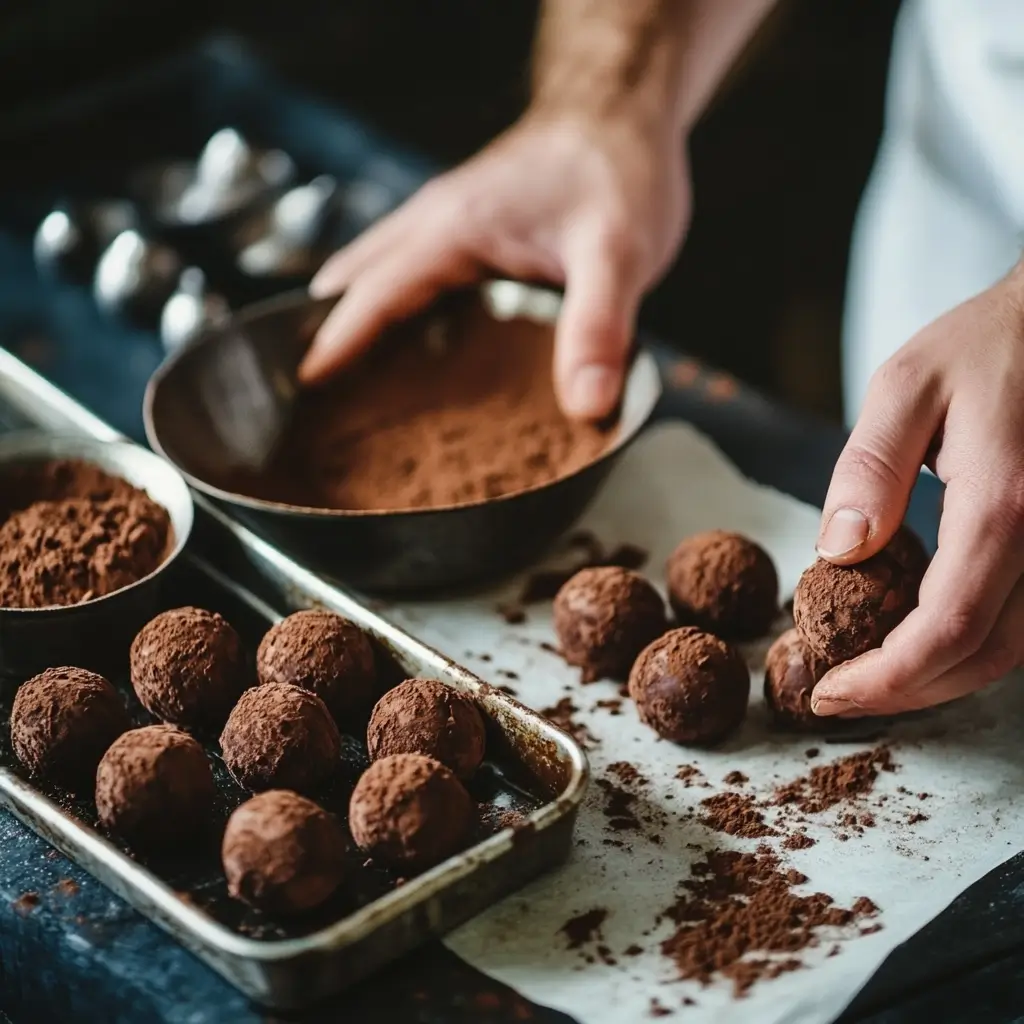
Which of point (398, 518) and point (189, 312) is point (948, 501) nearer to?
point (398, 518)

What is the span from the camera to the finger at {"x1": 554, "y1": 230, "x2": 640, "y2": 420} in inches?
60.3

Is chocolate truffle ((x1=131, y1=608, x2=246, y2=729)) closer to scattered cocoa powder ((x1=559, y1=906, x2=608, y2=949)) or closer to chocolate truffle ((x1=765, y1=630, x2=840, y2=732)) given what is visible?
scattered cocoa powder ((x1=559, y1=906, x2=608, y2=949))

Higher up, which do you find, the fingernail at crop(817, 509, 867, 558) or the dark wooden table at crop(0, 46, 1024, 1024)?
the fingernail at crop(817, 509, 867, 558)

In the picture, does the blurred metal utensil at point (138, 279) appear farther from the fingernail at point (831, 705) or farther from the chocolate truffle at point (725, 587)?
the fingernail at point (831, 705)

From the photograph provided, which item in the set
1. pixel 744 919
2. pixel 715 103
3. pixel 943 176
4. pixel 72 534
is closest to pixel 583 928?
pixel 744 919

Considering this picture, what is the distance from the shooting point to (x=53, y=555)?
1312mm

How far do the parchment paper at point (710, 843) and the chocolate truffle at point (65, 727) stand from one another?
0.33 m

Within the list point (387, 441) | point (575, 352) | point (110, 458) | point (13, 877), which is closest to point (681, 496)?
point (575, 352)

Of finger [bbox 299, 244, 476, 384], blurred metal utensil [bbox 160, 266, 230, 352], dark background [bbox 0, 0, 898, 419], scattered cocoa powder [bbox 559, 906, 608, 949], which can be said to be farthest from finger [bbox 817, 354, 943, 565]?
dark background [bbox 0, 0, 898, 419]

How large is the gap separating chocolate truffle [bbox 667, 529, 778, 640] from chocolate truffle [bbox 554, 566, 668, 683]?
0.03 metres

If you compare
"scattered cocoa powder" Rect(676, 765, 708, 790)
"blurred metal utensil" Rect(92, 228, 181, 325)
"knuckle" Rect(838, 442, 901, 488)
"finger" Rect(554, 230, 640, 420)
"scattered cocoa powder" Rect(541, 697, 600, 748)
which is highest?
"knuckle" Rect(838, 442, 901, 488)

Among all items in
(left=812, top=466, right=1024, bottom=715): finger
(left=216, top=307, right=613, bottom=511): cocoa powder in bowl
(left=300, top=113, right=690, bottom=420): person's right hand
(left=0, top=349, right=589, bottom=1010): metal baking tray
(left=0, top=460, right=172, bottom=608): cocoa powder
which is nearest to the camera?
(left=0, top=349, right=589, bottom=1010): metal baking tray

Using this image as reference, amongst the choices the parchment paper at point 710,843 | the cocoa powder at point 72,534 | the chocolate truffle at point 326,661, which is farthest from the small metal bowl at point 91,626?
the parchment paper at point 710,843

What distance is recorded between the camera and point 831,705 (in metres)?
1.13
